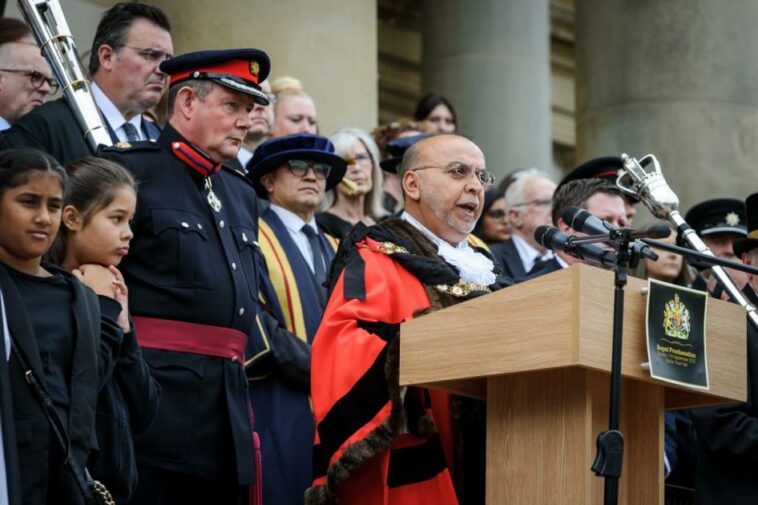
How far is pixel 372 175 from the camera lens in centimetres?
824

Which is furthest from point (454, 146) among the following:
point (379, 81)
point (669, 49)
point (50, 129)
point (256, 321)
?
point (379, 81)

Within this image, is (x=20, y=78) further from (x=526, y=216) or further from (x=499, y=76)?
(x=499, y=76)

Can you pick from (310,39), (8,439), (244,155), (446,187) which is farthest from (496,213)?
(8,439)

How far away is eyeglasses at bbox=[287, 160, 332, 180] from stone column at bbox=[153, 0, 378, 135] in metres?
2.10

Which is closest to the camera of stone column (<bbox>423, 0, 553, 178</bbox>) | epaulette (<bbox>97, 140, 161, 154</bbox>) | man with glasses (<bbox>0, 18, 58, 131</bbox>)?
epaulette (<bbox>97, 140, 161, 154</bbox>)

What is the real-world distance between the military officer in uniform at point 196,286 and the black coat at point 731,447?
1909 mm

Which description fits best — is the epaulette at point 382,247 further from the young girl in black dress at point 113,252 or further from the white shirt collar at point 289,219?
the white shirt collar at point 289,219

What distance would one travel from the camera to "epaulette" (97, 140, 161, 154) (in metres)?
5.75

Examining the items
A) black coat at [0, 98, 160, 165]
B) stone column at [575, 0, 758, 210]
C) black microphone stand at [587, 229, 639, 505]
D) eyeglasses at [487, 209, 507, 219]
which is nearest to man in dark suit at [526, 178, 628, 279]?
eyeglasses at [487, 209, 507, 219]

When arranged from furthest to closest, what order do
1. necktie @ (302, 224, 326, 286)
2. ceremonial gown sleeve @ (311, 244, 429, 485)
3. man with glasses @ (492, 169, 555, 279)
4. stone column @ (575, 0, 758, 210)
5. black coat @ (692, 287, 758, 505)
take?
1. stone column @ (575, 0, 758, 210)
2. man with glasses @ (492, 169, 555, 279)
3. necktie @ (302, 224, 326, 286)
4. black coat @ (692, 287, 758, 505)
5. ceremonial gown sleeve @ (311, 244, 429, 485)

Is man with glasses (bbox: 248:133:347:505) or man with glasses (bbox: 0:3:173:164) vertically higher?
man with glasses (bbox: 0:3:173:164)

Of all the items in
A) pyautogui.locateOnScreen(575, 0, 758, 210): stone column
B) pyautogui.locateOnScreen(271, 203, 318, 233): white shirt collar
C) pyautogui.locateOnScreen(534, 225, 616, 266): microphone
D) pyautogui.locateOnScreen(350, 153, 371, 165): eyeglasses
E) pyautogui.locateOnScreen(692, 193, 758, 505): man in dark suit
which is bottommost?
pyautogui.locateOnScreen(692, 193, 758, 505): man in dark suit

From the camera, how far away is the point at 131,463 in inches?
193

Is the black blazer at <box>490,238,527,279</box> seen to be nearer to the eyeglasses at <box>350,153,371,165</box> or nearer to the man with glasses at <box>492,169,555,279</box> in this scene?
the man with glasses at <box>492,169,555,279</box>
